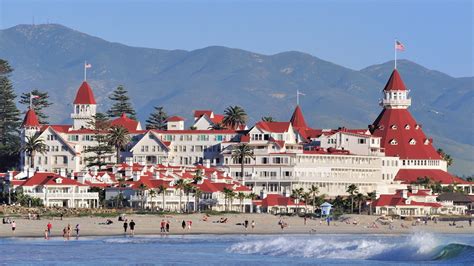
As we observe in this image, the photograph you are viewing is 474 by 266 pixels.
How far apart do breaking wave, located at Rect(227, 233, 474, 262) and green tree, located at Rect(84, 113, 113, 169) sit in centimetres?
7096

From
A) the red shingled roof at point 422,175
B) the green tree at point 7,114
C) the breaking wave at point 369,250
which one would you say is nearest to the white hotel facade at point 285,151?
the red shingled roof at point 422,175

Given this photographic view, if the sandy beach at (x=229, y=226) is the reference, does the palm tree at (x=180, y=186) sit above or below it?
above

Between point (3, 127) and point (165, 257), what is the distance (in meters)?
105

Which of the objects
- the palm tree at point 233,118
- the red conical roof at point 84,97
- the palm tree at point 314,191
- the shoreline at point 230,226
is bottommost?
the shoreline at point 230,226

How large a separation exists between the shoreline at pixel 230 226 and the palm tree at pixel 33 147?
34441 millimetres

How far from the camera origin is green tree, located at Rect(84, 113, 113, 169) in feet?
505

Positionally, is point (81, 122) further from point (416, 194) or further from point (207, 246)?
point (207, 246)

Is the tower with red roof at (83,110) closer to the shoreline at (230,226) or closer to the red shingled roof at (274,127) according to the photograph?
the red shingled roof at (274,127)

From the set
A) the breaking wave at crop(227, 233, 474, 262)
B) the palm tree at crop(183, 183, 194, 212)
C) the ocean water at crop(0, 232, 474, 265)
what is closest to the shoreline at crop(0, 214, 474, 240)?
the palm tree at crop(183, 183, 194, 212)

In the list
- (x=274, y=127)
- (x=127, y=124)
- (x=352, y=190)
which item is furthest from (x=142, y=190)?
(x=127, y=124)

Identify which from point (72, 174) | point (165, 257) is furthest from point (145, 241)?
point (72, 174)

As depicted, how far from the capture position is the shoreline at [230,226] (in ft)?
329

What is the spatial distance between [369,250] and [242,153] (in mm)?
71783

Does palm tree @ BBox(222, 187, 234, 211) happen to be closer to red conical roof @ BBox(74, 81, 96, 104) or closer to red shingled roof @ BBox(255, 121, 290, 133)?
red shingled roof @ BBox(255, 121, 290, 133)
